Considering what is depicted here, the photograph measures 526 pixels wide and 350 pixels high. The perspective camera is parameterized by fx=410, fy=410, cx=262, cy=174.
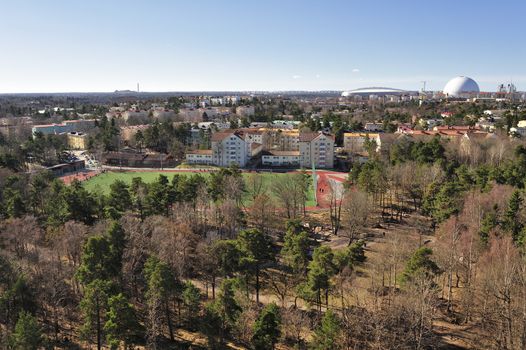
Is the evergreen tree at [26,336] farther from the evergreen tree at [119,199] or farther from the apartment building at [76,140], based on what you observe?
the apartment building at [76,140]

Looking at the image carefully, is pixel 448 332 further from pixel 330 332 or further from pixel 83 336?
pixel 83 336

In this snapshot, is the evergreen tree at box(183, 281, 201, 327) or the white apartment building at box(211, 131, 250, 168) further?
the white apartment building at box(211, 131, 250, 168)

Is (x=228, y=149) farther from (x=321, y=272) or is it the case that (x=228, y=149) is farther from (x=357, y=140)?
(x=321, y=272)

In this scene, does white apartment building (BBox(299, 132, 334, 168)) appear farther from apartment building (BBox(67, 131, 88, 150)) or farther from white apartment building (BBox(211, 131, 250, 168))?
apartment building (BBox(67, 131, 88, 150))

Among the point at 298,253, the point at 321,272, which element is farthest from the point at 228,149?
the point at 321,272

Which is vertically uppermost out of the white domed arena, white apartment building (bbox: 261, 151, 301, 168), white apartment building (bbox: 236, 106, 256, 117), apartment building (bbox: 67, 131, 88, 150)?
the white domed arena

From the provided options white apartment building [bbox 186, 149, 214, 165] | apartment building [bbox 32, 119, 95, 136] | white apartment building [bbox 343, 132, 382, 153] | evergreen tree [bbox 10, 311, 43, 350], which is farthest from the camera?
apartment building [bbox 32, 119, 95, 136]

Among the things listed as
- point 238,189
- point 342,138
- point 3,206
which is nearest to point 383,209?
point 238,189

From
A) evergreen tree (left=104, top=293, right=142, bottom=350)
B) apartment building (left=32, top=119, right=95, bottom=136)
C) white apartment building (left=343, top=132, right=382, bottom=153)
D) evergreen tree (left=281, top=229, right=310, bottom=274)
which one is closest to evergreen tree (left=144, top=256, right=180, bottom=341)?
evergreen tree (left=104, top=293, right=142, bottom=350)
